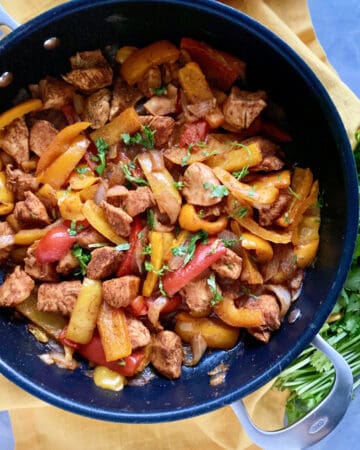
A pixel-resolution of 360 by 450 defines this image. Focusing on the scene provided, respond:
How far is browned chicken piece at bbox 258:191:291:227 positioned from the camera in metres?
→ 2.58

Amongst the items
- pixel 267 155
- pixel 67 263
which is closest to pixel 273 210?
pixel 267 155

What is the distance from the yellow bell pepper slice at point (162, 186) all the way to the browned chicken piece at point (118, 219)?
0.16m

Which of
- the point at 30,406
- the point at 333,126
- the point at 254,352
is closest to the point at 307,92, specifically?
the point at 333,126

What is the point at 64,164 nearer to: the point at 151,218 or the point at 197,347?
the point at 151,218

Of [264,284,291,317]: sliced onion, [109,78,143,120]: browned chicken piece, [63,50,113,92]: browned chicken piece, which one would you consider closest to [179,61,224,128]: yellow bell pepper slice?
[109,78,143,120]: browned chicken piece

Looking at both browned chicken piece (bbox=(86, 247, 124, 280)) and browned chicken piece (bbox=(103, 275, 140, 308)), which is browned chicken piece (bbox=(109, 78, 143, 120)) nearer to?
browned chicken piece (bbox=(86, 247, 124, 280))

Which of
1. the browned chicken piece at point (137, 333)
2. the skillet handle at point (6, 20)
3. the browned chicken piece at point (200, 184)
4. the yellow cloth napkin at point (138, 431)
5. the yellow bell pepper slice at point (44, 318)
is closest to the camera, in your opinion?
the skillet handle at point (6, 20)

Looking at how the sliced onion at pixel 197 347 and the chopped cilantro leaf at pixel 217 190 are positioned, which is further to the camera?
the sliced onion at pixel 197 347

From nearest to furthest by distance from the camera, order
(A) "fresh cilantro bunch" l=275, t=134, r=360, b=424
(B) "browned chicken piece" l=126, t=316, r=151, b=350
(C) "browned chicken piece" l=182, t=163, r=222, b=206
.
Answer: (C) "browned chicken piece" l=182, t=163, r=222, b=206
(B) "browned chicken piece" l=126, t=316, r=151, b=350
(A) "fresh cilantro bunch" l=275, t=134, r=360, b=424

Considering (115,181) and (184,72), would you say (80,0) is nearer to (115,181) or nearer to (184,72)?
(184,72)

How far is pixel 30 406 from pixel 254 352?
1.15 meters

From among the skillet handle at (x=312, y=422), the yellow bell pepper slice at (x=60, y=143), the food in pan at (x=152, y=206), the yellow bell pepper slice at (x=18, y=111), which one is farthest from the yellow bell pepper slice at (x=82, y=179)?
the skillet handle at (x=312, y=422)

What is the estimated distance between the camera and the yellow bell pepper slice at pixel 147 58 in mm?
2621

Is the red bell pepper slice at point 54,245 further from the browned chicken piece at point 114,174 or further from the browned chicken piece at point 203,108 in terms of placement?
the browned chicken piece at point 203,108
